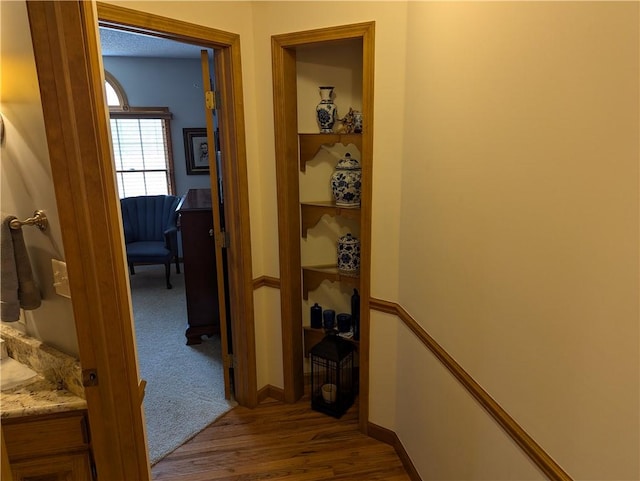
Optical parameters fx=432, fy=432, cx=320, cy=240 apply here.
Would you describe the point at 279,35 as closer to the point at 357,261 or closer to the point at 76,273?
the point at 357,261

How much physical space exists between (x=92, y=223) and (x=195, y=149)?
470 centimetres

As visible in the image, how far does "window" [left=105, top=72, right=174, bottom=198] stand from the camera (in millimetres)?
5234

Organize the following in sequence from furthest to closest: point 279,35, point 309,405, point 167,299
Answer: point 167,299, point 309,405, point 279,35

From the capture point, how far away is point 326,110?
235 centimetres

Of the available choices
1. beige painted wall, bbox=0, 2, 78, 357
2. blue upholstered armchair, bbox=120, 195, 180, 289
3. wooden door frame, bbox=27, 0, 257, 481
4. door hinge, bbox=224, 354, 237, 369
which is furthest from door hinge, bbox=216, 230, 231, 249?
blue upholstered armchair, bbox=120, 195, 180, 289

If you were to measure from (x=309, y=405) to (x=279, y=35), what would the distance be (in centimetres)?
213

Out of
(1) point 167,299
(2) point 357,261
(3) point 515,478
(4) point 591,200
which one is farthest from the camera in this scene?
(1) point 167,299

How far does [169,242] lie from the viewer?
4785 mm

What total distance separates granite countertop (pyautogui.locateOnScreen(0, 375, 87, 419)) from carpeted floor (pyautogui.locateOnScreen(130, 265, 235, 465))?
112cm

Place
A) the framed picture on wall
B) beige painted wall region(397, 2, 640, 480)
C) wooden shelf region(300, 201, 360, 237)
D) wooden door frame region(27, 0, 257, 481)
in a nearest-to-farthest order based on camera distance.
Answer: beige painted wall region(397, 2, 640, 480) → wooden door frame region(27, 0, 257, 481) → wooden shelf region(300, 201, 360, 237) → the framed picture on wall

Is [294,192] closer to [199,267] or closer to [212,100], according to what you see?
[212,100]

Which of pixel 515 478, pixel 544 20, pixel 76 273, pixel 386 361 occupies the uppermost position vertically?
pixel 544 20

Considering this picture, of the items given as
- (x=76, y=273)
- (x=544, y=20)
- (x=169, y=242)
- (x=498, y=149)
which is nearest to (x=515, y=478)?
(x=498, y=149)

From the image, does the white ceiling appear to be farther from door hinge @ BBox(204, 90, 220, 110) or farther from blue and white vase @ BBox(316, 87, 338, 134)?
blue and white vase @ BBox(316, 87, 338, 134)
